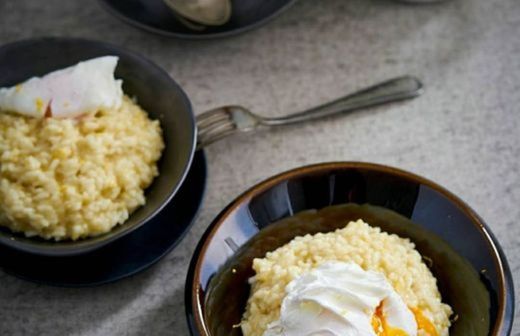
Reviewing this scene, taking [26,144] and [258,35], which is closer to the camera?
[26,144]

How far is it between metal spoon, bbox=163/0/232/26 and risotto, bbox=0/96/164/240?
0.36m

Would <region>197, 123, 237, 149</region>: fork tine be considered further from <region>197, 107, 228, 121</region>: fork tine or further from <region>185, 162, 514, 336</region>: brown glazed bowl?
<region>185, 162, 514, 336</region>: brown glazed bowl

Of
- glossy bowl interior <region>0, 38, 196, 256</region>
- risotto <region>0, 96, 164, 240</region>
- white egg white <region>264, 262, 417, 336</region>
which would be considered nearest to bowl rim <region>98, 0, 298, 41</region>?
glossy bowl interior <region>0, 38, 196, 256</region>

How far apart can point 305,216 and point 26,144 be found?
618 mm

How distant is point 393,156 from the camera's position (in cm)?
190

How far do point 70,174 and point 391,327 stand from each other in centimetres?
73

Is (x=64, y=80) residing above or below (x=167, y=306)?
above

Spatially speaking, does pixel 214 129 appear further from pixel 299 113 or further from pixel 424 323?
pixel 424 323

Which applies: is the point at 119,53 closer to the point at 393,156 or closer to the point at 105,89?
the point at 105,89

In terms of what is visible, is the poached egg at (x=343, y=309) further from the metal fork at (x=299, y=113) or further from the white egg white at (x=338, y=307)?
the metal fork at (x=299, y=113)

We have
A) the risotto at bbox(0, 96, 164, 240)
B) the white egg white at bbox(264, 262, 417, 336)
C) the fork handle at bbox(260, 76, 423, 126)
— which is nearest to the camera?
the white egg white at bbox(264, 262, 417, 336)

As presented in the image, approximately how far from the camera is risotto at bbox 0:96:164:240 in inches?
61.9

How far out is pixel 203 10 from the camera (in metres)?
1.91

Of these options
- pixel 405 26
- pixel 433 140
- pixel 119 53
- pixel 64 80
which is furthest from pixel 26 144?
pixel 405 26
